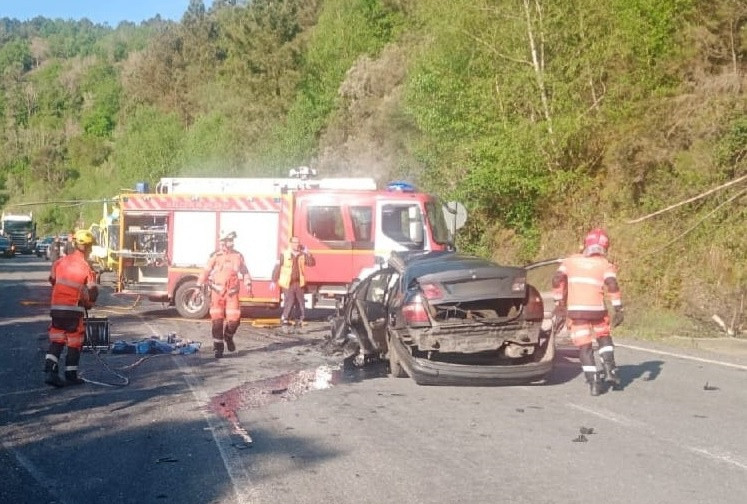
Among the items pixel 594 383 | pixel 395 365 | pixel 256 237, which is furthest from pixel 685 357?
pixel 256 237

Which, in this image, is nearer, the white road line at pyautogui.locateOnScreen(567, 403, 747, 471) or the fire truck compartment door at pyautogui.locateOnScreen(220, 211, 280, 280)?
the white road line at pyautogui.locateOnScreen(567, 403, 747, 471)

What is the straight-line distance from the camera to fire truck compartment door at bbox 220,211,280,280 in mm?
19094

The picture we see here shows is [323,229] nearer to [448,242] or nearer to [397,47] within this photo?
[448,242]

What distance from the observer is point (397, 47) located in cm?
4347

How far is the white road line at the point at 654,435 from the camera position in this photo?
278 inches

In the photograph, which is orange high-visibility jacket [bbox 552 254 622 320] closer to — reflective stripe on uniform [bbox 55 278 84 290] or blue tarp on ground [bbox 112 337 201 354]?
reflective stripe on uniform [bbox 55 278 84 290]

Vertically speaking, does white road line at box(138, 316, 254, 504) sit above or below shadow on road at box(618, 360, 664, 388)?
below

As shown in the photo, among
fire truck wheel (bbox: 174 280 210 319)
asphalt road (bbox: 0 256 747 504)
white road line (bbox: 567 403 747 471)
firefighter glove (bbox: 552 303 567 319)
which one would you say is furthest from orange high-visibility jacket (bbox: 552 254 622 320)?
fire truck wheel (bbox: 174 280 210 319)

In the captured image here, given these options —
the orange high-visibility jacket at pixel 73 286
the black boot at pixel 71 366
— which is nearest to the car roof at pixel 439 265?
the orange high-visibility jacket at pixel 73 286

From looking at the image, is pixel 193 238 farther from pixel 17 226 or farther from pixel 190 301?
pixel 17 226

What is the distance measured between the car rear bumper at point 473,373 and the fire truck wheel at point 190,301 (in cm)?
938

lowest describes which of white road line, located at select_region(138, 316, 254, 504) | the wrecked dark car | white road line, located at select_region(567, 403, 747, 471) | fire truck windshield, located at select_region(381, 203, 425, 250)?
white road line, located at select_region(138, 316, 254, 504)

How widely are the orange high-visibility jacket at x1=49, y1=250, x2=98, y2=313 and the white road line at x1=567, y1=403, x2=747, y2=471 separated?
17.9 feet

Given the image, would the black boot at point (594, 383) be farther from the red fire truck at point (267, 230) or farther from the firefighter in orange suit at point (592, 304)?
the red fire truck at point (267, 230)
